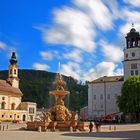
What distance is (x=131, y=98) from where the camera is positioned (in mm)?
80562

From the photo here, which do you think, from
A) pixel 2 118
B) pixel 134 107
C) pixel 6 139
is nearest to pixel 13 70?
pixel 2 118

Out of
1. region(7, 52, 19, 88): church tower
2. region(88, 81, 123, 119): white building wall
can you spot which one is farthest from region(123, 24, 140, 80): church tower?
region(7, 52, 19, 88): church tower

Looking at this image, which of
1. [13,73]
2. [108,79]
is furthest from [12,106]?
[108,79]

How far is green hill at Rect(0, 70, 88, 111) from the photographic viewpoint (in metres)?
157

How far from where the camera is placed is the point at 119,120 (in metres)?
87.1

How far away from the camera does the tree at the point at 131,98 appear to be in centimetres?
8031

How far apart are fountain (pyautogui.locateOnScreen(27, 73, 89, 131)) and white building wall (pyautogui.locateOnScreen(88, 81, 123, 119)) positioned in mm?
52223

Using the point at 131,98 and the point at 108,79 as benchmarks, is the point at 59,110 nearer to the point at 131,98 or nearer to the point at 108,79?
the point at 131,98

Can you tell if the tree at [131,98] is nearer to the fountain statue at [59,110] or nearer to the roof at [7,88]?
the fountain statue at [59,110]

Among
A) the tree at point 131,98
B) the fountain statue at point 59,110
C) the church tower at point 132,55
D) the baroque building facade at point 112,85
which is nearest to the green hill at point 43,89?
the baroque building facade at point 112,85

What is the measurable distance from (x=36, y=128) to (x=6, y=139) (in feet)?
59.1

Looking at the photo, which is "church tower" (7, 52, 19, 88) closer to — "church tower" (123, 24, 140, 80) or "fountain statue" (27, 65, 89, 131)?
"church tower" (123, 24, 140, 80)

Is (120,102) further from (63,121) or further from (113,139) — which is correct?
(113,139)

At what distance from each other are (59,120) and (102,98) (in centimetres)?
5766
